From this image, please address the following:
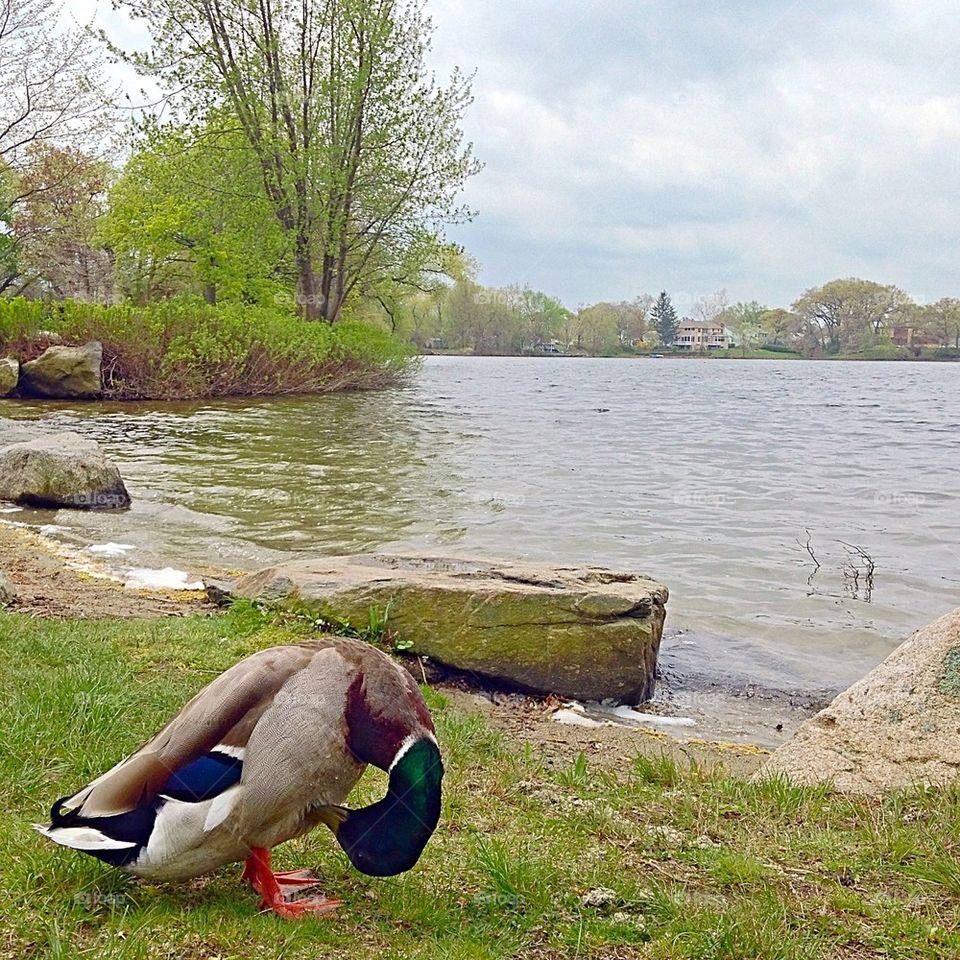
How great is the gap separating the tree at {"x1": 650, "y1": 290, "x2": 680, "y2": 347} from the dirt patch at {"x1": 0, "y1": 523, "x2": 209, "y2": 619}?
14740 centimetres

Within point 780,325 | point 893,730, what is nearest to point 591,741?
point 893,730

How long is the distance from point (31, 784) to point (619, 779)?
292 centimetres

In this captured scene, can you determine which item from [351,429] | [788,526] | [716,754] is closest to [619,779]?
[716,754]

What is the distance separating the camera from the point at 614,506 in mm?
15766

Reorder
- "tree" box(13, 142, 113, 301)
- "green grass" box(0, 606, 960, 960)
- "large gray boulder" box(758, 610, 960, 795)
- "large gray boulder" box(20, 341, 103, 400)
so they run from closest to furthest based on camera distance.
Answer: "green grass" box(0, 606, 960, 960) → "large gray boulder" box(758, 610, 960, 795) → "large gray boulder" box(20, 341, 103, 400) → "tree" box(13, 142, 113, 301)

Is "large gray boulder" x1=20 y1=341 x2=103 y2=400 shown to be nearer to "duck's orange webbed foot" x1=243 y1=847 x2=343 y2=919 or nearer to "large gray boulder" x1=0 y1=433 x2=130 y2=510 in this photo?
"large gray boulder" x1=0 y1=433 x2=130 y2=510

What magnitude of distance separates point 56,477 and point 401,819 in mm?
12502

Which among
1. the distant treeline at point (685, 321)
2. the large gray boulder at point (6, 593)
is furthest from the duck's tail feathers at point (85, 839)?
the distant treeline at point (685, 321)

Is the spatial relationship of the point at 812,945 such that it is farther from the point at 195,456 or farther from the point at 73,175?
the point at 73,175

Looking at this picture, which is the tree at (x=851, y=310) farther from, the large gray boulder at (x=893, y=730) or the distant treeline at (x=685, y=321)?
the large gray boulder at (x=893, y=730)

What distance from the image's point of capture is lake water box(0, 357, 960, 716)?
984 centimetres

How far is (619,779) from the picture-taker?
4.94 metres

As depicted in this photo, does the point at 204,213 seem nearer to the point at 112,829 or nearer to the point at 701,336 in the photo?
the point at 112,829

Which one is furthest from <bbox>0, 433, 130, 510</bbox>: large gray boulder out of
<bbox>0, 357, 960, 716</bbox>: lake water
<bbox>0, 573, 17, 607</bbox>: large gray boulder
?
<bbox>0, 573, 17, 607</bbox>: large gray boulder
